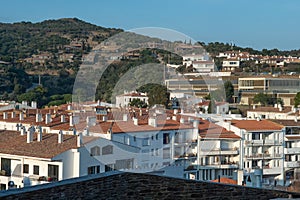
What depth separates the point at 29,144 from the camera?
48.9 feet

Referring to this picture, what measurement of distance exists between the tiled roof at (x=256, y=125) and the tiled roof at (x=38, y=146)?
7813 millimetres

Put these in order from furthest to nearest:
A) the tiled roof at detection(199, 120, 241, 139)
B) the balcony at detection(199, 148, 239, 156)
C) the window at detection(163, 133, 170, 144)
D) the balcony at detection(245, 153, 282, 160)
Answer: the balcony at detection(245, 153, 282, 160), the tiled roof at detection(199, 120, 241, 139), the balcony at detection(199, 148, 239, 156), the window at detection(163, 133, 170, 144)

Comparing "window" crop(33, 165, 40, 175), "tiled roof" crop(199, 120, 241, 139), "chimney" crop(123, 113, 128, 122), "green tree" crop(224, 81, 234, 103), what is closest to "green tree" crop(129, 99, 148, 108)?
"tiled roof" crop(199, 120, 241, 139)

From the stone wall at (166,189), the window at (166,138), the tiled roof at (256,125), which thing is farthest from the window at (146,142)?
the stone wall at (166,189)

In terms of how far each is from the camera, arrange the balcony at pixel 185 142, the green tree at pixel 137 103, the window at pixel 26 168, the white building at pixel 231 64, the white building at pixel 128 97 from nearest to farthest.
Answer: the window at pixel 26 168, the balcony at pixel 185 142, the green tree at pixel 137 103, the white building at pixel 128 97, the white building at pixel 231 64

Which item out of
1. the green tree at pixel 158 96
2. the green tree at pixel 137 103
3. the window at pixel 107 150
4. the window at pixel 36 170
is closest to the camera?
the window at pixel 36 170

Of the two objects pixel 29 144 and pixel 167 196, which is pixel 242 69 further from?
pixel 167 196

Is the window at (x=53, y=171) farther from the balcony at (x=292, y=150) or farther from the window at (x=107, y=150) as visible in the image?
the balcony at (x=292, y=150)

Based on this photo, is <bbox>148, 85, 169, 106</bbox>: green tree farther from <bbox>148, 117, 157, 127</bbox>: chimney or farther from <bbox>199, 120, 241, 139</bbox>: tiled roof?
<bbox>148, 117, 157, 127</bbox>: chimney

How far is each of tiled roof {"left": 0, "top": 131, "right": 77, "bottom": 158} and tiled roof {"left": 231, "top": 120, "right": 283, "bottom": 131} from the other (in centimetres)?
781

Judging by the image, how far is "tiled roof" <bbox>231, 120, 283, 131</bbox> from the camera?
2188cm

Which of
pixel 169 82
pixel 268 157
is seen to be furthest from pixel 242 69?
pixel 268 157

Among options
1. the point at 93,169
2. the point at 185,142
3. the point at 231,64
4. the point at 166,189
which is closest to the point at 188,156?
the point at 185,142

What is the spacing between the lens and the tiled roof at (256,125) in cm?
2188
